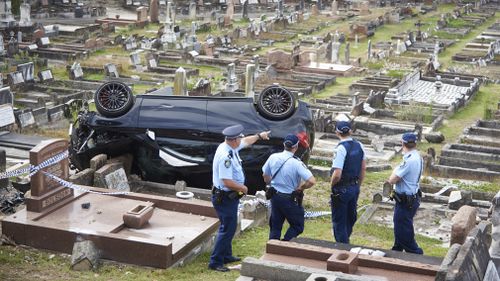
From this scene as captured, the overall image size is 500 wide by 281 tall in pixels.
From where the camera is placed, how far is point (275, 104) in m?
15.4

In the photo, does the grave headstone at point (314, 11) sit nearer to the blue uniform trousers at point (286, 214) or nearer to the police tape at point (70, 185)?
the police tape at point (70, 185)

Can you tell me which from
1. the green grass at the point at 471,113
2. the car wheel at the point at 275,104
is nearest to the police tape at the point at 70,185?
the car wheel at the point at 275,104

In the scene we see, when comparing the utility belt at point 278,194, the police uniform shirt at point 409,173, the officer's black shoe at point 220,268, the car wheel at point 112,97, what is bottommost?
the officer's black shoe at point 220,268

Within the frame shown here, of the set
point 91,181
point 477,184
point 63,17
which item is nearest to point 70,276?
point 91,181

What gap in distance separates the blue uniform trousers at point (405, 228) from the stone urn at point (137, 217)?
3387 millimetres

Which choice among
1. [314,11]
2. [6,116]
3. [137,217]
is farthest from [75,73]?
[314,11]

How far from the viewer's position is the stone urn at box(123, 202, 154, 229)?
11.9 meters

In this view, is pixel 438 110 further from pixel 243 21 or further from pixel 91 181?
pixel 243 21

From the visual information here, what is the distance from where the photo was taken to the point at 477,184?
19.2 m

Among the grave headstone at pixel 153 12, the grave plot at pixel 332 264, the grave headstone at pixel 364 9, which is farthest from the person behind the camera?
the grave headstone at pixel 364 9

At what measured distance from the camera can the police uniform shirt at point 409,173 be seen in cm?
1128

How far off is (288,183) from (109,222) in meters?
2.62

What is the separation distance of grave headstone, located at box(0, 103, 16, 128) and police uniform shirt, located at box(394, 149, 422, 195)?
39.3 ft

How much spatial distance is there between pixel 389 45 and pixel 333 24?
8336mm
